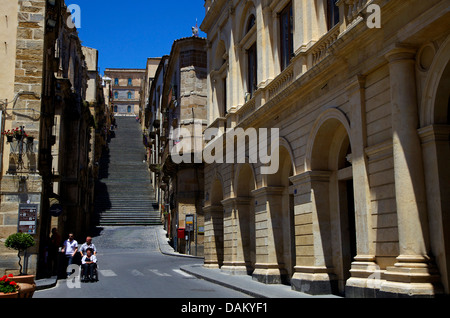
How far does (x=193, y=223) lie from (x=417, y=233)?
2156 cm

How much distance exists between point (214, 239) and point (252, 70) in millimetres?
7982

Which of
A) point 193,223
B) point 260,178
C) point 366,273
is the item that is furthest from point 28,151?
point 193,223

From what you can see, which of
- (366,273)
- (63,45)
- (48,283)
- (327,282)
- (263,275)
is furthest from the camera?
(63,45)

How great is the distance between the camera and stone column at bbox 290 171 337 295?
13547 mm

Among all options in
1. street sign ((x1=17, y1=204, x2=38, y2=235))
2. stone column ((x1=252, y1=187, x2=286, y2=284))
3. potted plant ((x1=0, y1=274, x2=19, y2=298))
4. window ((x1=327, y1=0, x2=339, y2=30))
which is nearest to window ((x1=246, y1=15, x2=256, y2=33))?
window ((x1=327, y1=0, x2=339, y2=30))

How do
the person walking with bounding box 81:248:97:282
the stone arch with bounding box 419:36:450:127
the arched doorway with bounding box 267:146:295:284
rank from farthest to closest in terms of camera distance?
the person walking with bounding box 81:248:97:282 < the arched doorway with bounding box 267:146:295:284 < the stone arch with bounding box 419:36:450:127

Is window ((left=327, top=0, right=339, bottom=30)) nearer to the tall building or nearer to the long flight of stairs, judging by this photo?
the long flight of stairs

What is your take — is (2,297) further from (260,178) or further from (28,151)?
(260,178)

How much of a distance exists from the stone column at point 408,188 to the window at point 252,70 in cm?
941

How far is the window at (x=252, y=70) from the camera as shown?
19.7 meters

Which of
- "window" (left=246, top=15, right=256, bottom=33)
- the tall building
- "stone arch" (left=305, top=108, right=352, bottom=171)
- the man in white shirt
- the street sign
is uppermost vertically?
the tall building

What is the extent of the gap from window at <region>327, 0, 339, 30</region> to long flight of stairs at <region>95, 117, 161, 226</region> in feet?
103

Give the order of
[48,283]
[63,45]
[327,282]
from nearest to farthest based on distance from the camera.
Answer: [327,282], [48,283], [63,45]

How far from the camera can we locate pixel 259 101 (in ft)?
59.1
